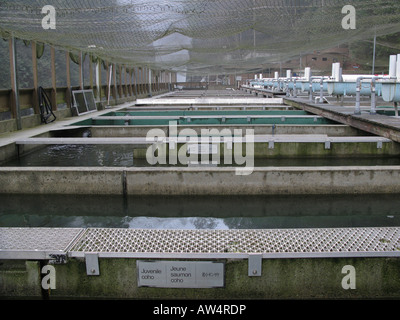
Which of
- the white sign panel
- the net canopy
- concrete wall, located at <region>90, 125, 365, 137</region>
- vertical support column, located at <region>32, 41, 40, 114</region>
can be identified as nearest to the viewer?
the white sign panel

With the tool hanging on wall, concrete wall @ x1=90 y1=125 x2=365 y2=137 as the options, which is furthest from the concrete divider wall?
the tool hanging on wall

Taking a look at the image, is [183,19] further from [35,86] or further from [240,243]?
[240,243]

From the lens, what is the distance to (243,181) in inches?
209

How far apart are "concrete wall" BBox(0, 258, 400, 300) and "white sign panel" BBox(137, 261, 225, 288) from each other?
53mm

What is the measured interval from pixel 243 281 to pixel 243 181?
2381mm

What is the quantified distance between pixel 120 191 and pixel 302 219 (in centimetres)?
229

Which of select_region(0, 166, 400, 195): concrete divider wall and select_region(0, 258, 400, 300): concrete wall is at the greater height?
select_region(0, 166, 400, 195): concrete divider wall

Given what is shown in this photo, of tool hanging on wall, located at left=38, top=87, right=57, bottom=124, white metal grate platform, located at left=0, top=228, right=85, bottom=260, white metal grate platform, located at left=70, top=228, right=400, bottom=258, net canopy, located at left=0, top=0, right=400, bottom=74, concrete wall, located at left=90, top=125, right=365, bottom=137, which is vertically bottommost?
white metal grate platform, located at left=70, top=228, right=400, bottom=258

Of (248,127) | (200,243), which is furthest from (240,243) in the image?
(248,127)

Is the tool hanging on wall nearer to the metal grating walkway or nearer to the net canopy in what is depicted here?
the net canopy

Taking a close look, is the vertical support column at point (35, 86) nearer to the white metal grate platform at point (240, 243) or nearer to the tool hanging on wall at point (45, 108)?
the tool hanging on wall at point (45, 108)

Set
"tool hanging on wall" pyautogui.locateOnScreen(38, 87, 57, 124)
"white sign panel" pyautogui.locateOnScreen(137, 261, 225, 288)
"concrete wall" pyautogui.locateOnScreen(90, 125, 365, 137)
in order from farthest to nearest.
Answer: "tool hanging on wall" pyautogui.locateOnScreen(38, 87, 57, 124), "concrete wall" pyautogui.locateOnScreen(90, 125, 365, 137), "white sign panel" pyautogui.locateOnScreen(137, 261, 225, 288)

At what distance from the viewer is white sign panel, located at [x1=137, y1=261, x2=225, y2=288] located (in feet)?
9.61

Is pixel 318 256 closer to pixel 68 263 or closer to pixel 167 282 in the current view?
pixel 167 282
